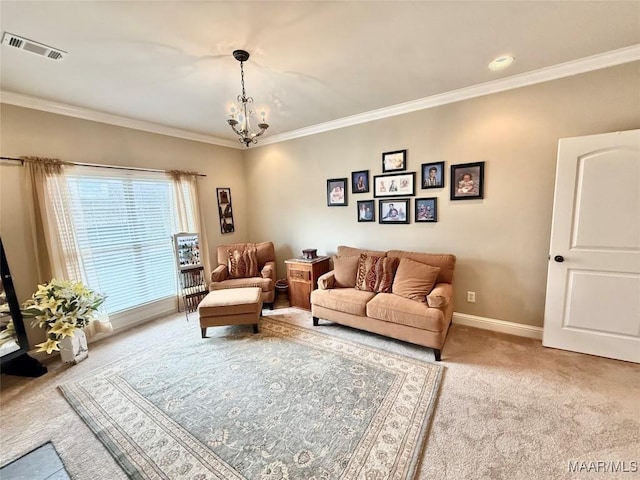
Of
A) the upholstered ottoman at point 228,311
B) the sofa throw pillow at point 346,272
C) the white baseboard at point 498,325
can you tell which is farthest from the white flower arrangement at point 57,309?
the white baseboard at point 498,325

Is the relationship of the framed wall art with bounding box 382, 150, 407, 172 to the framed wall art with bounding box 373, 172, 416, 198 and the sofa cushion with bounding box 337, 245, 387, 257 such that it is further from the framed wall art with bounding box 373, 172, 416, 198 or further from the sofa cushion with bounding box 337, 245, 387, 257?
the sofa cushion with bounding box 337, 245, 387, 257

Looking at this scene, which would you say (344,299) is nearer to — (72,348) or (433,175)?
(433,175)

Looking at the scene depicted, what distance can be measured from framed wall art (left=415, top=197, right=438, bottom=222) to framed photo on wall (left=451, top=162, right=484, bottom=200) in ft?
0.71

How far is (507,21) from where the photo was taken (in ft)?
5.74

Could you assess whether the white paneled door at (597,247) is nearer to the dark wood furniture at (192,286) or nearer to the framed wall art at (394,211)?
the framed wall art at (394,211)

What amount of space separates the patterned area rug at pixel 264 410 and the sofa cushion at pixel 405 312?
0.34 metres

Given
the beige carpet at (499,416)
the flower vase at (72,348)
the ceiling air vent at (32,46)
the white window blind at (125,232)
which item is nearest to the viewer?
the beige carpet at (499,416)

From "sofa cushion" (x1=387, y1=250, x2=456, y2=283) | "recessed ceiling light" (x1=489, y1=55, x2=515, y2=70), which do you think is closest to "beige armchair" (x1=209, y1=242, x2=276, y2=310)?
"sofa cushion" (x1=387, y1=250, x2=456, y2=283)

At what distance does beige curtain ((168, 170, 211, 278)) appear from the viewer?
151 inches

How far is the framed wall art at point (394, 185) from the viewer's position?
10.7 ft

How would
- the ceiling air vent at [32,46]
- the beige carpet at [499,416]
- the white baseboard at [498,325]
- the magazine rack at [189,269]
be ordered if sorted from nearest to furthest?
the beige carpet at [499,416]
the ceiling air vent at [32,46]
the white baseboard at [498,325]
the magazine rack at [189,269]

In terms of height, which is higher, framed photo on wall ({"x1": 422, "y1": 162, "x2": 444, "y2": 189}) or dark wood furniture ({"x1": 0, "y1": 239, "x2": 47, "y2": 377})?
framed photo on wall ({"x1": 422, "y1": 162, "x2": 444, "y2": 189})

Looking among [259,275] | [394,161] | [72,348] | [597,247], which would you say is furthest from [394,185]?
[72,348]

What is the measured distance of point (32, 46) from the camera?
182 cm
